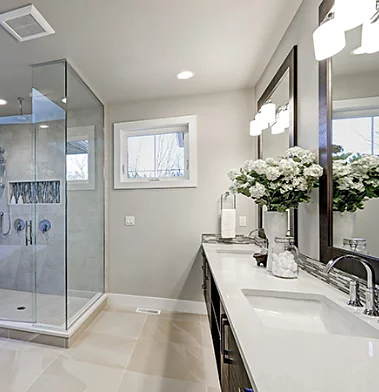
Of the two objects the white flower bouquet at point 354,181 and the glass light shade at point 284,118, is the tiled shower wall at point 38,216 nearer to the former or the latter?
the glass light shade at point 284,118

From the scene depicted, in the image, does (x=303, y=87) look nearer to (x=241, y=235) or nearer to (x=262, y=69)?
(x=262, y=69)

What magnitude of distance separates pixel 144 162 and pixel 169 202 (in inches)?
24.8

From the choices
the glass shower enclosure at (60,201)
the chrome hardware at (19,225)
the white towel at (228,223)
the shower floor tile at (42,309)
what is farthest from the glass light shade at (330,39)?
the chrome hardware at (19,225)

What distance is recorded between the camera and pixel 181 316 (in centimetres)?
262

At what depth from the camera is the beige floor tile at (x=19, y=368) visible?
1.58m

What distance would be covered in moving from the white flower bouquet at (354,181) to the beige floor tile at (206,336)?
170 cm

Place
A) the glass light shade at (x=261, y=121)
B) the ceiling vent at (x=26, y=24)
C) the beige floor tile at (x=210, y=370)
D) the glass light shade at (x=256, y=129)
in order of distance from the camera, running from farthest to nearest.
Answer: the glass light shade at (x=256, y=129)
the glass light shade at (x=261, y=121)
the beige floor tile at (x=210, y=370)
the ceiling vent at (x=26, y=24)

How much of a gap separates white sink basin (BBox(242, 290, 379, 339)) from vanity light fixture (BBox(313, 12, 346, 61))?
3.73ft

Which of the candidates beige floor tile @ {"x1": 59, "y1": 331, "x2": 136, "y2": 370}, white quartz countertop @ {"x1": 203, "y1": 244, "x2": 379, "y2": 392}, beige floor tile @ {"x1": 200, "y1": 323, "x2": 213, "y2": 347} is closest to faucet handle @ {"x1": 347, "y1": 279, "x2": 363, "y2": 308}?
white quartz countertop @ {"x1": 203, "y1": 244, "x2": 379, "y2": 392}

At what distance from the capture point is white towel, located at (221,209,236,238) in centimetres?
252

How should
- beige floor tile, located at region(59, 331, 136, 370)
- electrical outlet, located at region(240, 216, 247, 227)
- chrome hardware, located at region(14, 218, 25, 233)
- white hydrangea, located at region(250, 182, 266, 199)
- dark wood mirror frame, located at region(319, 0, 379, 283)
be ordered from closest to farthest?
dark wood mirror frame, located at region(319, 0, 379, 283) → white hydrangea, located at region(250, 182, 266, 199) → beige floor tile, located at region(59, 331, 136, 370) → electrical outlet, located at region(240, 216, 247, 227) → chrome hardware, located at region(14, 218, 25, 233)

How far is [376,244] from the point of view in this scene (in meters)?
0.91

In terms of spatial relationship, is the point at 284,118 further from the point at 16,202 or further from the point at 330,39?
the point at 16,202

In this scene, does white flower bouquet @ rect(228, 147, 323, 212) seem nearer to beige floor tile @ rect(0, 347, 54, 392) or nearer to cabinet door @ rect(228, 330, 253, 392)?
cabinet door @ rect(228, 330, 253, 392)
